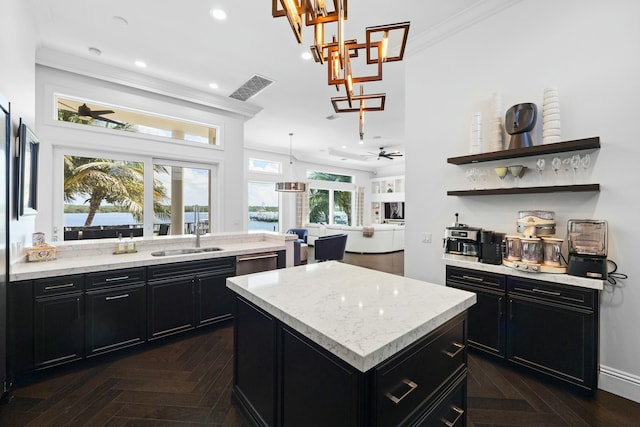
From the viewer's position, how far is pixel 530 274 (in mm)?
2283

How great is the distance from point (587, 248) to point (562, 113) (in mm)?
1151

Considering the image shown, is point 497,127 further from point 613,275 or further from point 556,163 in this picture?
point 613,275

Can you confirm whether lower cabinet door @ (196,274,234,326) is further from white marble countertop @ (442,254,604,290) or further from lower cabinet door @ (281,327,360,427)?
white marble countertop @ (442,254,604,290)

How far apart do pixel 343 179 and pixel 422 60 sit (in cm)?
860

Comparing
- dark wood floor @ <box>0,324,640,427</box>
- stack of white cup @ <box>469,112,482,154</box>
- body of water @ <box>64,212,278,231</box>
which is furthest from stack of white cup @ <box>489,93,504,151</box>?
body of water @ <box>64,212,278,231</box>

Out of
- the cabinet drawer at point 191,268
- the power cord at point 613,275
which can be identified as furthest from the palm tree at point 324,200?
the power cord at point 613,275

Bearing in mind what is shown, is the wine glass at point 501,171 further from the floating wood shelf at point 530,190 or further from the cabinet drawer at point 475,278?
the cabinet drawer at point 475,278

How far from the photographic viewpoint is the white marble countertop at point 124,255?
230 cm

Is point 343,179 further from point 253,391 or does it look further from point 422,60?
point 253,391

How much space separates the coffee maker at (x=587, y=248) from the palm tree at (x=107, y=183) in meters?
5.51

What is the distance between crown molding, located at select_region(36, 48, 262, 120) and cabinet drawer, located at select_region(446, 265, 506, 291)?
14.8ft

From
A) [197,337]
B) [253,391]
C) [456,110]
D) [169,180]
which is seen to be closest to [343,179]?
[169,180]

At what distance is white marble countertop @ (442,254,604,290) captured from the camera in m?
2.02

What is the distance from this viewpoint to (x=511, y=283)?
2.39 metres
